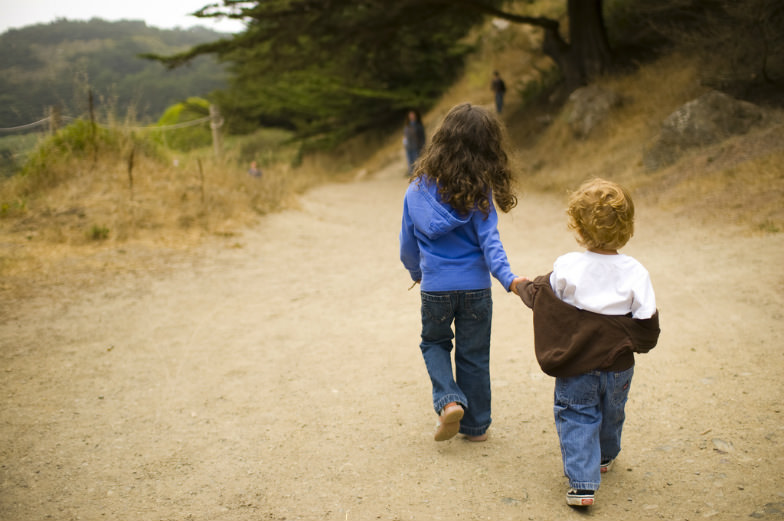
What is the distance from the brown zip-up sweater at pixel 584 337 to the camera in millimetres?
2492

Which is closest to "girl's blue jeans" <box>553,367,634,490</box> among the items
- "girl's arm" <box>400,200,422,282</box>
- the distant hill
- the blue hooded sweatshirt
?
the blue hooded sweatshirt

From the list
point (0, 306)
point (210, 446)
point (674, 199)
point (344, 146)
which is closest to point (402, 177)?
point (344, 146)

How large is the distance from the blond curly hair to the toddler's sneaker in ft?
3.20

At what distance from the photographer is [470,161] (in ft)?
9.74

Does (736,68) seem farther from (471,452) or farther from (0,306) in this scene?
(0,306)

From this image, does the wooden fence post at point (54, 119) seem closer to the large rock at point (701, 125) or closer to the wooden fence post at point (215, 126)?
the wooden fence post at point (215, 126)

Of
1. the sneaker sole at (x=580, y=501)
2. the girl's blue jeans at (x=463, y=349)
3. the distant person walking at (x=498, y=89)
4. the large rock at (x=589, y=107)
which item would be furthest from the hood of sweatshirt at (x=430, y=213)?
the distant person walking at (x=498, y=89)

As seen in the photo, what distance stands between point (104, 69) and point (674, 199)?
10715 millimetres

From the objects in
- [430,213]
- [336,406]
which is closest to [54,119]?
[336,406]

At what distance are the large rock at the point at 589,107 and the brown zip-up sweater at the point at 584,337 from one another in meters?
12.2

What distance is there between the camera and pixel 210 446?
335 cm

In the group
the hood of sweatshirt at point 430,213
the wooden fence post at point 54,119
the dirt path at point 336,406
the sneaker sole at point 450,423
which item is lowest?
the dirt path at point 336,406

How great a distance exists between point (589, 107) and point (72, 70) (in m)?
10.2

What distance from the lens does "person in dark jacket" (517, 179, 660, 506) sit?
2.48m
